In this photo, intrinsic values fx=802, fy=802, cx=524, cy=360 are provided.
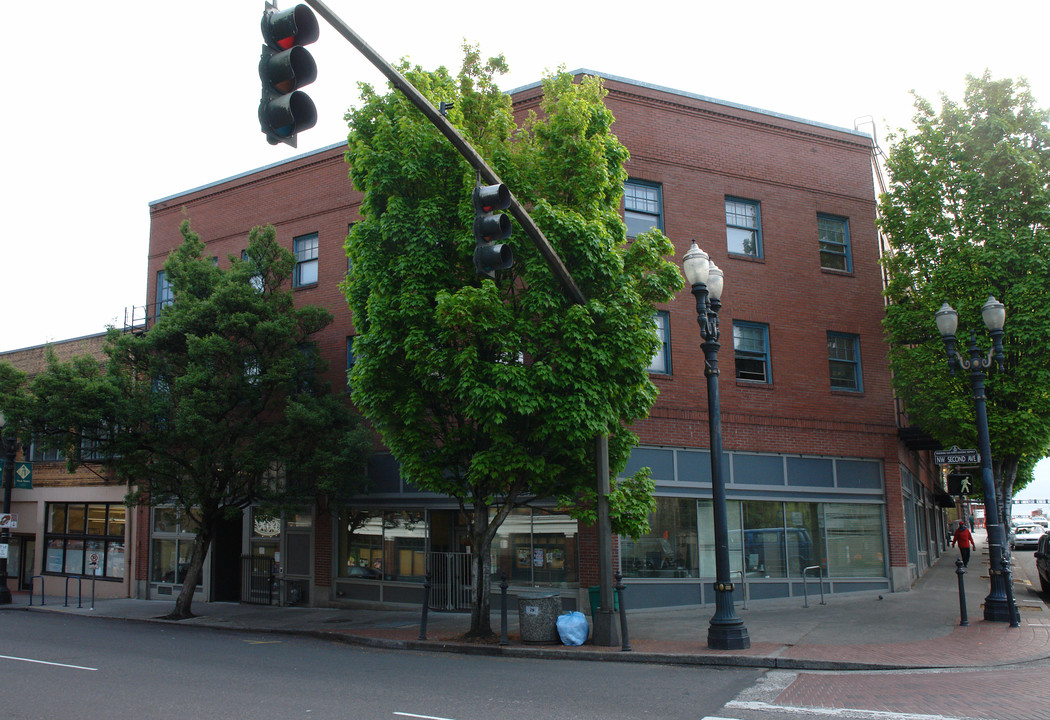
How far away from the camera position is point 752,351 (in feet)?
63.2

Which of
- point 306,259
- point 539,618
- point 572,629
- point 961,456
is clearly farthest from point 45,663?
point 961,456

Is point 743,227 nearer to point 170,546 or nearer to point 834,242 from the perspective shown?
point 834,242

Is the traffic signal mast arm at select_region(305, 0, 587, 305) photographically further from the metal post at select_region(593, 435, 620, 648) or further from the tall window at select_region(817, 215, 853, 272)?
the tall window at select_region(817, 215, 853, 272)

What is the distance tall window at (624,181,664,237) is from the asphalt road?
→ 1038 centimetres

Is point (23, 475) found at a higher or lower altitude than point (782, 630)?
higher

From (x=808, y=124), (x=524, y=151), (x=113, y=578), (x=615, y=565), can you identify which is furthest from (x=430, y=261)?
(x=113, y=578)

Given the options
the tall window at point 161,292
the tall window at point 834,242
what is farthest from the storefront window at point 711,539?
the tall window at point 161,292

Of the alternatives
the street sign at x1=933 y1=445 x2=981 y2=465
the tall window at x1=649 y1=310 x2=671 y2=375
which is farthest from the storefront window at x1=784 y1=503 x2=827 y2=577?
the tall window at x1=649 y1=310 x2=671 y2=375

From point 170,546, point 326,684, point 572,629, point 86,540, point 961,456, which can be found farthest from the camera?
point 86,540

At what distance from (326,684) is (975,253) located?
16.6 m

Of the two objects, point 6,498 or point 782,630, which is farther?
point 6,498

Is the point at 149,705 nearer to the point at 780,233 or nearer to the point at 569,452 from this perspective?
the point at 569,452

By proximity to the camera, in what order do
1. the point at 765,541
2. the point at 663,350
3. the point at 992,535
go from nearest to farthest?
the point at 992,535 → the point at 663,350 → the point at 765,541

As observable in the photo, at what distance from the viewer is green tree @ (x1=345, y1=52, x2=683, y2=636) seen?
12.8 metres
